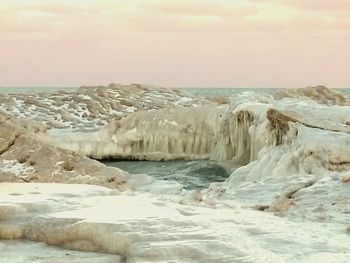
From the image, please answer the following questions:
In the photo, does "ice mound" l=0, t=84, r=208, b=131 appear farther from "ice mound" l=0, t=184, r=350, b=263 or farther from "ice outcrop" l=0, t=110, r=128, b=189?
"ice mound" l=0, t=184, r=350, b=263

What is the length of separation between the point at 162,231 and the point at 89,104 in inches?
1317

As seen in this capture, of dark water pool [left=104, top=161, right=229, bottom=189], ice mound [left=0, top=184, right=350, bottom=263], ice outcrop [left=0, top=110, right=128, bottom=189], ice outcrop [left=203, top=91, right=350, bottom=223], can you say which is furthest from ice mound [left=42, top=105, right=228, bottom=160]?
ice mound [left=0, top=184, right=350, bottom=263]

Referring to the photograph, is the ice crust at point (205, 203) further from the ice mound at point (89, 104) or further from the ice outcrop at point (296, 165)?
the ice mound at point (89, 104)

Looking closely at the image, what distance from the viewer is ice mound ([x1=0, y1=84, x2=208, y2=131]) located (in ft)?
116

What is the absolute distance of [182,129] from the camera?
28.9m

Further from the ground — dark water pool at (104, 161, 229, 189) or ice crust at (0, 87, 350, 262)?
ice crust at (0, 87, 350, 262)

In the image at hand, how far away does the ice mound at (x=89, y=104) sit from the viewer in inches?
1396

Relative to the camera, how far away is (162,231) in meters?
6.67

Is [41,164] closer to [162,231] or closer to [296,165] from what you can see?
[296,165]

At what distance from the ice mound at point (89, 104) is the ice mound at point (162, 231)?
24.1m

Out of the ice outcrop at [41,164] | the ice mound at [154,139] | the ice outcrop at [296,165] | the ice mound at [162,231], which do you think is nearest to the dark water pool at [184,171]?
the ice mound at [154,139]

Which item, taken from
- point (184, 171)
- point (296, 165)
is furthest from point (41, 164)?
point (184, 171)

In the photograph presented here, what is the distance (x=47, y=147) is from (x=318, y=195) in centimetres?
606

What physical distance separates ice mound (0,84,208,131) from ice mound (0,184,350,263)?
24.1 m
